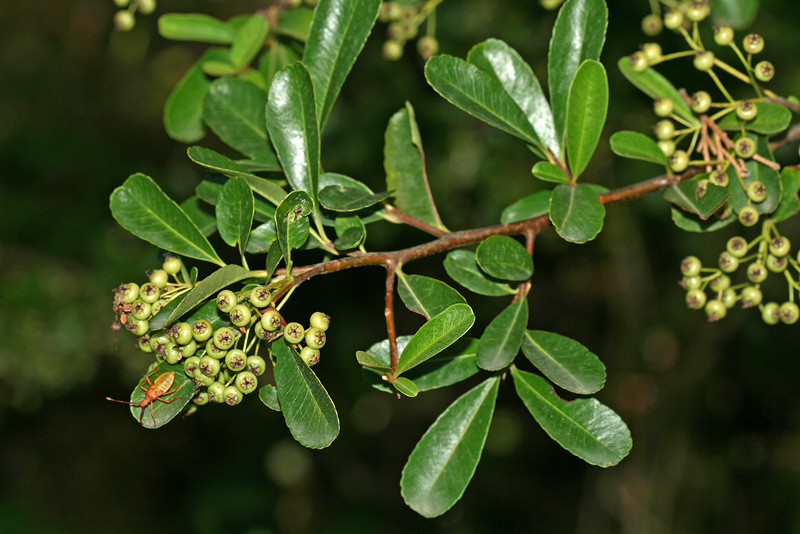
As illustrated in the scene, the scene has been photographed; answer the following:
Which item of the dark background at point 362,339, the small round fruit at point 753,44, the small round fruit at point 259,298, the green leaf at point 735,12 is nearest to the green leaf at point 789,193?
the small round fruit at point 753,44

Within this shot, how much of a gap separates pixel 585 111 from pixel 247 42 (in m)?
0.91

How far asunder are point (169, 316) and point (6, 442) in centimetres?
499

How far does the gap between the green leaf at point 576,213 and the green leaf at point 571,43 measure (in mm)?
207

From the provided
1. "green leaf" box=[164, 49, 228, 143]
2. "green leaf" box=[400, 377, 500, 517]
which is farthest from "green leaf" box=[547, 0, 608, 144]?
"green leaf" box=[164, 49, 228, 143]

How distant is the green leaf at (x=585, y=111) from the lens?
1.32 meters

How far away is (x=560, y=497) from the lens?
5.22 metres

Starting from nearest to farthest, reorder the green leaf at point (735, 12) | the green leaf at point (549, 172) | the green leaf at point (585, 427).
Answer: the green leaf at point (585, 427)
the green leaf at point (549, 172)
the green leaf at point (735, 12)

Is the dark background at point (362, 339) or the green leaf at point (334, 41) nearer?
the green leaf at point (334, 41)

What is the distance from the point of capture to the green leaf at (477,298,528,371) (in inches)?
50.6

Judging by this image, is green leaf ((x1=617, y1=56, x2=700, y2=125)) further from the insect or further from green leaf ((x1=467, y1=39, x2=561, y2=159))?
the insect

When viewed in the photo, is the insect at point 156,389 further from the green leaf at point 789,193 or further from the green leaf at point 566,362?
the green leaf at point 789,193

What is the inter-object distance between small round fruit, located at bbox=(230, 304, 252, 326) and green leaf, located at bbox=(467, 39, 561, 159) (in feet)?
2.33

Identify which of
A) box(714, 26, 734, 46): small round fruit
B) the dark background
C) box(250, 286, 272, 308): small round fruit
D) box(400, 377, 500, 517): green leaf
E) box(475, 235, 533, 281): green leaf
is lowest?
the dark background

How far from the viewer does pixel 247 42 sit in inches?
70.7
